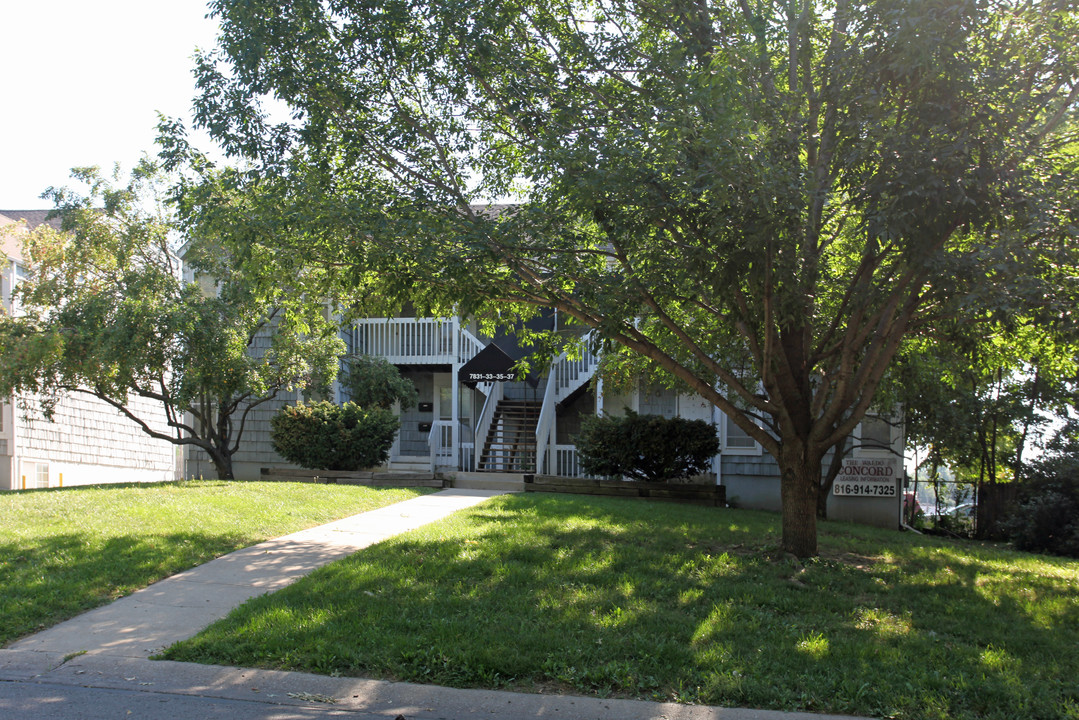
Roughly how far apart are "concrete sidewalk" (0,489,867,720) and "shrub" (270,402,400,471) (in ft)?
35.2

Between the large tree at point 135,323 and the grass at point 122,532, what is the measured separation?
226 cm

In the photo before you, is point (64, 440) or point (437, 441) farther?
point (64, 440)

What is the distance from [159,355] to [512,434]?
8.65 metres

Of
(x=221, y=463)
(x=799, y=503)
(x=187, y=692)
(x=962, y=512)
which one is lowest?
(x=962, y=512)

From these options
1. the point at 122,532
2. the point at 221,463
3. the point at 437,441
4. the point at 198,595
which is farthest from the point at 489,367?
the point at 198,595

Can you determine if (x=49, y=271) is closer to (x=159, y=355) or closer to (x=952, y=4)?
(x=159, y=355)

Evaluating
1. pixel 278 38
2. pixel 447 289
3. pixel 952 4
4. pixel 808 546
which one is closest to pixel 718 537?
pixel 808 546

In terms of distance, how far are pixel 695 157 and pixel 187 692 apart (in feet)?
20.7

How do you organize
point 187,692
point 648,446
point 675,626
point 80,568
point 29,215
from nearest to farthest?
1. point 187,692
2. point 675,626
3. point 80,568
4. point 648,446
5. point 29,215

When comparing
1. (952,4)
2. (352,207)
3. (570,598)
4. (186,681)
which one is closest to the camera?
(186,681)

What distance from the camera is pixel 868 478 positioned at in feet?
54.3

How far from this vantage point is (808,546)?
9109mm

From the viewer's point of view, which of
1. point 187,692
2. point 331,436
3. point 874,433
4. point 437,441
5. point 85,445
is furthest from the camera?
point 85,445

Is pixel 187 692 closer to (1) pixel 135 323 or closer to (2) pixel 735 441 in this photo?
(1) pixel 135 323
